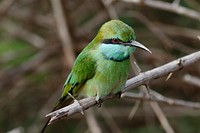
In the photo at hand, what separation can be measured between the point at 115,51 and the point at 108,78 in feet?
0.51

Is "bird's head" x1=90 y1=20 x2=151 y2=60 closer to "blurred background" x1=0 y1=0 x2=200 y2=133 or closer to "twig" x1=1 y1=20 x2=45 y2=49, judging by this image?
"blurred background" x1=0 y1=0 x2=200 y2=133

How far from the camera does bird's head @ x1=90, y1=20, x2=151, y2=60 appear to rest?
95.8 inches

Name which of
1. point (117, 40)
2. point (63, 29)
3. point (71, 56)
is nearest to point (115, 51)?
point (117, 40)

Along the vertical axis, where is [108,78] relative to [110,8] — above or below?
below

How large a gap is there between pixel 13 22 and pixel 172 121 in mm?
1782

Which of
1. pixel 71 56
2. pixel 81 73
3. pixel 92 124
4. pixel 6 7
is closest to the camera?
pixel 81 73

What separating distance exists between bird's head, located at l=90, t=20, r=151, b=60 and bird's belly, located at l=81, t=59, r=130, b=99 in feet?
0.15

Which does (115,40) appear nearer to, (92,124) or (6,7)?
(92,124)

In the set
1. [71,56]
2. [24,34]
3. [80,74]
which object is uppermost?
[24,34]

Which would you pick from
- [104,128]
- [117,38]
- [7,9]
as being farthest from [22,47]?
[117,38]

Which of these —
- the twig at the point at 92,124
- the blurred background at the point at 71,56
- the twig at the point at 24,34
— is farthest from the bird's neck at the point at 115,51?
the twig at the point at 24,34

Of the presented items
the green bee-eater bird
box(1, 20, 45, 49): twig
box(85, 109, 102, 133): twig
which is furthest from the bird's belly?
box(1, 20, 45, 49): twig

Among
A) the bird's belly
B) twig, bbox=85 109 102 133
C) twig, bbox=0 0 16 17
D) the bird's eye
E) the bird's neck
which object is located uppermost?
twig, bbox=0 0 16 17

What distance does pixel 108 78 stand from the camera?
2545mm
